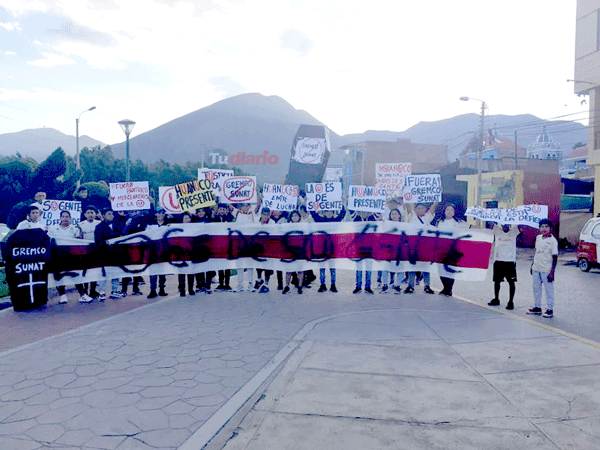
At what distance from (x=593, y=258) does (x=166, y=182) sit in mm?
43795

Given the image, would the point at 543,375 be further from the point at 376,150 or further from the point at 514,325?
the point at 376,150

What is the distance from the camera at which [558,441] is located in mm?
3623

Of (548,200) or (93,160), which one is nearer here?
(548,200)

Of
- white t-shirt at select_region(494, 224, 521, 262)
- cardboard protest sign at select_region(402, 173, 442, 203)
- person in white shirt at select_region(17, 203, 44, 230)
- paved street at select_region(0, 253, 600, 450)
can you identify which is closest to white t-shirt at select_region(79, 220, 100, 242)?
person in white shirt at select_region(17, 203, 44, 230)

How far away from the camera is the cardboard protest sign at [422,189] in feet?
41.1

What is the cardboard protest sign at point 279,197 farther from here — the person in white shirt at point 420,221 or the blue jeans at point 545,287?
the blue jeans at point 545,287

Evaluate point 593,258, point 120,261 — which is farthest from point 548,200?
point 120,261

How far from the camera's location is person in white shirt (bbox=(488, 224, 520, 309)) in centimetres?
879

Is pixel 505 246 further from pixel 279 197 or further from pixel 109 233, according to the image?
pixel 109 233

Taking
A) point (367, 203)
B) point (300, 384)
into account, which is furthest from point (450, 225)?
point (300, 384)

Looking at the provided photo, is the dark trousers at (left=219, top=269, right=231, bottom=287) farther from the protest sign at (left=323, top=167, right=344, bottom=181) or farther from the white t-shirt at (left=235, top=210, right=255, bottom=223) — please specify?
the protest sign at (left=323, top=167, right=344, bottom=181)

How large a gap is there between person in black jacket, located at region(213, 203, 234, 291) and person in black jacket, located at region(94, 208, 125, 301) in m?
1.94

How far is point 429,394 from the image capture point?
4.54m

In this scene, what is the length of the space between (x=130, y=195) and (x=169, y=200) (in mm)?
916
